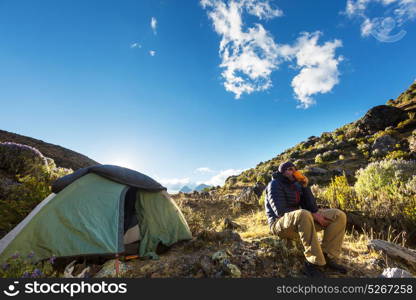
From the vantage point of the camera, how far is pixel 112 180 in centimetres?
535

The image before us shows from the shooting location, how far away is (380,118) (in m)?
26.0

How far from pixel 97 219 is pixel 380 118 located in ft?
99.1

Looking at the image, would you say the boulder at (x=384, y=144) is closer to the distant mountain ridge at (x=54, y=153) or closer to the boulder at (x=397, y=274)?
the boulder at (x=397, y=274)

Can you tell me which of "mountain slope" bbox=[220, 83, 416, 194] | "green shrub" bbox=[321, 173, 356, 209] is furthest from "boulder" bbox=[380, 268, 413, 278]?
"mountain slope" bbox=[220, 83, 416, 194]

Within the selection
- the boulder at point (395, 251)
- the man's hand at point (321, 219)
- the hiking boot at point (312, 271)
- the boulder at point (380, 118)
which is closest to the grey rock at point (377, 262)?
the boulder at point (395, 251)

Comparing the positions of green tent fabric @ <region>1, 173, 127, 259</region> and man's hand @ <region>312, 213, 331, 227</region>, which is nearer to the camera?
man's hand @ <region>312, 213, 331, 227</region>

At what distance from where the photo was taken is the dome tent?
4266mm

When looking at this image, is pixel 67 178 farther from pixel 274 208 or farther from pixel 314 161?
pixel 314 161

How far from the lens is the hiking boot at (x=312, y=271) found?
3586 mm

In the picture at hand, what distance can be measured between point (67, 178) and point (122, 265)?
7.49ft

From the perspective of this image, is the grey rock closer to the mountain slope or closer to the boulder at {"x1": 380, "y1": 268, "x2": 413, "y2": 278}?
the boulder at {"x1": 380, "y1": 268, "x2": 413, "y2": 278}

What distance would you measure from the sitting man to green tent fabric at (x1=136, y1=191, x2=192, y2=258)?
7.87 feet

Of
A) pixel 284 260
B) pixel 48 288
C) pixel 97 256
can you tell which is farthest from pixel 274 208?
pixel 48 288

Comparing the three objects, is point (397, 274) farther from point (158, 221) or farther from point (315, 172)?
point (315, 172)
